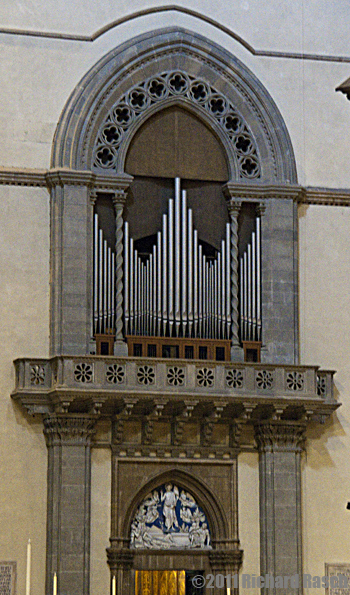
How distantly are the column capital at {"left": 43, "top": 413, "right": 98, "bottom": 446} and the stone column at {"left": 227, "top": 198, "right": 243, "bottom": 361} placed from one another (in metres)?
3.03

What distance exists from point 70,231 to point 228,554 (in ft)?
22.0

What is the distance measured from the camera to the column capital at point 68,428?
2305 cm

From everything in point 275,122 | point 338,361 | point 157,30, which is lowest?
point 338,361

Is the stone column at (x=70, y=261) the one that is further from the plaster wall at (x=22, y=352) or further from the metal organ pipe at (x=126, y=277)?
the metal organ pipe at (x=126, y=277)

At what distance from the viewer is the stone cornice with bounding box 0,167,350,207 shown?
940 inches

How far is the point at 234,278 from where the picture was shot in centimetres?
2445

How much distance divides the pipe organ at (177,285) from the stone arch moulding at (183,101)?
1.52 metres

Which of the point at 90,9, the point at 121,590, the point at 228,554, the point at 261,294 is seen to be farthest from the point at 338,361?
the point at 90,9

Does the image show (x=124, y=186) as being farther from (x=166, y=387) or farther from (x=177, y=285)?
(x=166, y=387)

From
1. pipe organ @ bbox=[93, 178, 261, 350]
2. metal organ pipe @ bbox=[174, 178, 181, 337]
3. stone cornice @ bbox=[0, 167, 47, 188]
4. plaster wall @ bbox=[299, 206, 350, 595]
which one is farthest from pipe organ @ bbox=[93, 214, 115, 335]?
plaster wall @ bbox=[299, 206, 350, 595]

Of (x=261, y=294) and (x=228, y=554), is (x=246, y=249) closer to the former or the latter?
(x=261, y=294)

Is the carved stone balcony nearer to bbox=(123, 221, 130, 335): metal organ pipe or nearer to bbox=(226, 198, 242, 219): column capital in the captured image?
bbox=(123, 221, 130, 335): metal organ pipe

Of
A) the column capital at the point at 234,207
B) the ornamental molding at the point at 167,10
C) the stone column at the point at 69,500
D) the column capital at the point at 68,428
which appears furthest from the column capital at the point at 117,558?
the ornamental molding at the point at 167,10

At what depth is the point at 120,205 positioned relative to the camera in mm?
24234
